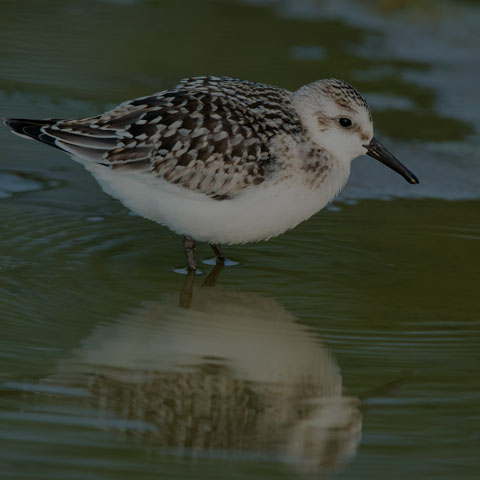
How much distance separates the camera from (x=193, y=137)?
7961 millimetres

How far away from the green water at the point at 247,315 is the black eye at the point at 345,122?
3.36 feet

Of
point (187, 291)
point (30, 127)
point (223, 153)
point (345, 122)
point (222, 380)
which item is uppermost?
point (345, 122)

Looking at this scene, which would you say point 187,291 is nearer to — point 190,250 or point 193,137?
point 190,250

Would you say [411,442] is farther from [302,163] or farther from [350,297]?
[302,163]

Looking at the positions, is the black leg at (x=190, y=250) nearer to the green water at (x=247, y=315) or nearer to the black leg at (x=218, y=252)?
the green water at (x=247, y=315)

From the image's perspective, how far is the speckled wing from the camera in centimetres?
788

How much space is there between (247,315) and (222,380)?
122cm

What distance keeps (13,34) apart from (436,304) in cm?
875

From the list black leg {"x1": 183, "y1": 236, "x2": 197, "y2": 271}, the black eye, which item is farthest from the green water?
the black eye


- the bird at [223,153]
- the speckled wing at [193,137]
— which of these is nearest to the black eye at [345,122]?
the bird at [223,153]

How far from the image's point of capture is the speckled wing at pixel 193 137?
7879 millimetres

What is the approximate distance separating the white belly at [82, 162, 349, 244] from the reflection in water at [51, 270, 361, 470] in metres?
0.56

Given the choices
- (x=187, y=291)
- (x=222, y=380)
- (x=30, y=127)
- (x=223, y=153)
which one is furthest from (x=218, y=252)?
(x=222, y=380)

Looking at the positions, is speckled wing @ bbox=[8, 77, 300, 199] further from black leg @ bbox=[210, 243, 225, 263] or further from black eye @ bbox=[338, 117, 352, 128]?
black leg @ bbox=[210, 243, 225, 263]
